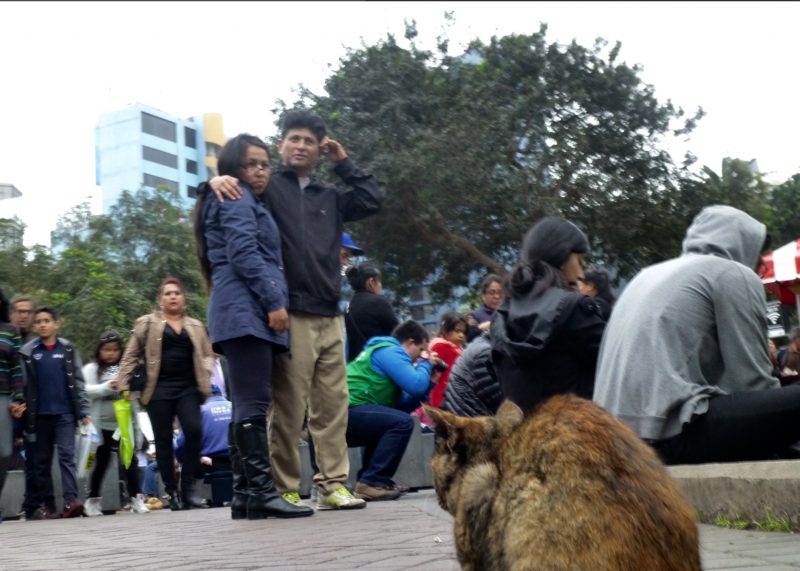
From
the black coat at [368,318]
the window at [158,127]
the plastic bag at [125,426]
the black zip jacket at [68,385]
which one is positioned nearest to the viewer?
the black coat at [368,318]

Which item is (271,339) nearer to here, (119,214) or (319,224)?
(319,224)

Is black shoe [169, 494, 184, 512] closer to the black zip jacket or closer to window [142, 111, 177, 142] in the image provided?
the black zip jacket

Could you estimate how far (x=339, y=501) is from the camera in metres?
7.59

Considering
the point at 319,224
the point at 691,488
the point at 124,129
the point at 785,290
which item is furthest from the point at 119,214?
the point at 124,129

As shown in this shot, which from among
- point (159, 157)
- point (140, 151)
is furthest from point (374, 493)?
point (159, 157)

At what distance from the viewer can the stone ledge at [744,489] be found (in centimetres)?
493

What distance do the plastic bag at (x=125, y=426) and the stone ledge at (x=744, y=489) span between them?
7240mm

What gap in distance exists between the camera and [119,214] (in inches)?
1687

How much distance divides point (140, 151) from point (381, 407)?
327 feet

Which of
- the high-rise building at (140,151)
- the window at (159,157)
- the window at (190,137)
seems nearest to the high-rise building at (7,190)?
the high-rise building at (140,151)

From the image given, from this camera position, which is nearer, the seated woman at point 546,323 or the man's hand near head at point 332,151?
the seated woman at point 546,323

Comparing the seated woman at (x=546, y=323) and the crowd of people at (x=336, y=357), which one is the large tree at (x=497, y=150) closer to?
the crowd of people at (x=336, y=357)

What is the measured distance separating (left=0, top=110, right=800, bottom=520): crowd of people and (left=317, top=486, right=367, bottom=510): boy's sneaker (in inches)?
A: 0.8

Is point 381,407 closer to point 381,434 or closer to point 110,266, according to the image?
point 381,434
